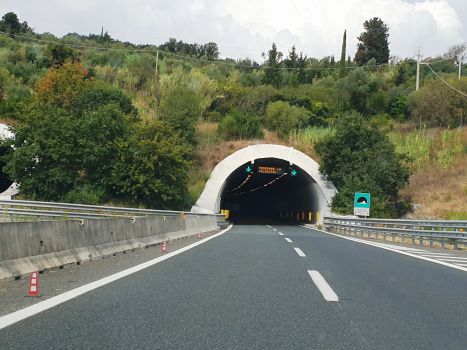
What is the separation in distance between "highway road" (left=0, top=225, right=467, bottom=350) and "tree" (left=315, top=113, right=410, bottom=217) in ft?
91.6

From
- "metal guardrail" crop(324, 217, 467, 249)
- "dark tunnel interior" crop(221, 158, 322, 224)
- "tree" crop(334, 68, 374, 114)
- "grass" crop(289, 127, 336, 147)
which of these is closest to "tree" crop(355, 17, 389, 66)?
"tree" crop(334, 68, 374, 114)

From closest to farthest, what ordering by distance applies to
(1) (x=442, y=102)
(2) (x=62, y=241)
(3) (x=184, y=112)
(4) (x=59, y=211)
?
(2) (x=62, y=241), (4) (x=59, y=211), (3) (x=184, y=112), (1) (x=442, y=102)

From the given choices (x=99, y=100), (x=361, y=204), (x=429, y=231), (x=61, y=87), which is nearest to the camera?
(x=429, y=231)

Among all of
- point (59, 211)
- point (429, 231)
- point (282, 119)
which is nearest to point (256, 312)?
point (429, 231)

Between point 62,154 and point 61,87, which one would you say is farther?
point 61,87

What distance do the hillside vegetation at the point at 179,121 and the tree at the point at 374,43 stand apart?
1296 centimetres

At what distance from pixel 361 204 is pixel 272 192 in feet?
130

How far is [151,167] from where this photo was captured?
38031mm

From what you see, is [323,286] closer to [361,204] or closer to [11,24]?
[361,204]

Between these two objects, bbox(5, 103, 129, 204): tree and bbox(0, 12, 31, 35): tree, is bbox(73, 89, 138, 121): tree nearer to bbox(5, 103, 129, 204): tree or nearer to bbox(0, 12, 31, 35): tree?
bbox(5, 103, 129, 204): tree

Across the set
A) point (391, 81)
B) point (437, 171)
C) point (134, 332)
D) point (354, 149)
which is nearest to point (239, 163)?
point (354, 149)

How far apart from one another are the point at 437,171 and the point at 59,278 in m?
40.4

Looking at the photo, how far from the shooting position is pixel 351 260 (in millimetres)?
11531

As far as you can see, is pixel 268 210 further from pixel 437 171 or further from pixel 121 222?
pixel 121 222
